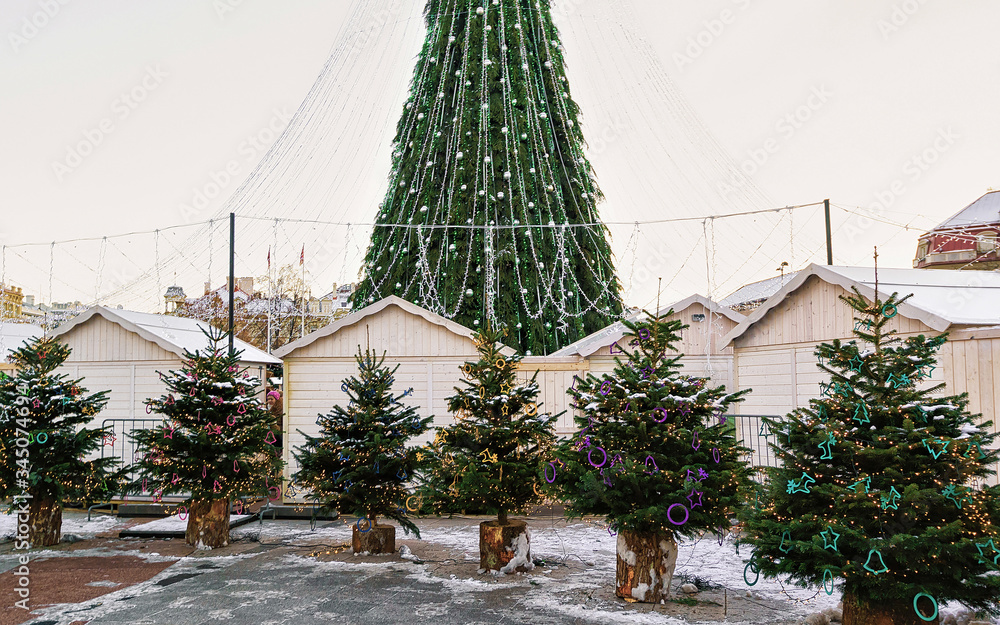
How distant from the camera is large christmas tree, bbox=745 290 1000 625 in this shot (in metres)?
4.62

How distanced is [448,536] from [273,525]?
295cm

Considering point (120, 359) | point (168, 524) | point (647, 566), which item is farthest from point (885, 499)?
point (120, 359)

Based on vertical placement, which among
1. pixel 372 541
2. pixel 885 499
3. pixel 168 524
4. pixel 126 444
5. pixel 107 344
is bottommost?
pixel 168 524

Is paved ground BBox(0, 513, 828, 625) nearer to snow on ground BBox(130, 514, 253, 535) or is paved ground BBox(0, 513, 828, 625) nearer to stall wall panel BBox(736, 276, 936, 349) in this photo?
snow on ground BBox(130, 514, 253, 535)

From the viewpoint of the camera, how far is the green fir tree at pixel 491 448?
7645 millimetres

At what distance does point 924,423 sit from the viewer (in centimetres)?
495

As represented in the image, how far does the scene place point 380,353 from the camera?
40.3 feet

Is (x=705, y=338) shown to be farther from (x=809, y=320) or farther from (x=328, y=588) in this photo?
(x=328, y=588)

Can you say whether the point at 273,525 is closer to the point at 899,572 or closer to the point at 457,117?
the point at 899,572

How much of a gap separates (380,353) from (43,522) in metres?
5.44

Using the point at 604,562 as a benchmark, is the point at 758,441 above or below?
above

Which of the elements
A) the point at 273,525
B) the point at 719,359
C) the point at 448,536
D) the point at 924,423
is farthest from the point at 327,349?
the point at 924,423

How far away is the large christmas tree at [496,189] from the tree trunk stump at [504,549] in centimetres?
879

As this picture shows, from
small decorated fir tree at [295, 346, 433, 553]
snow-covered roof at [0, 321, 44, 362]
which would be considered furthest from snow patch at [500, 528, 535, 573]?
snow-covered roof at [0, 321, 44, 362]
